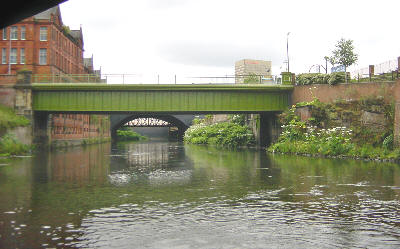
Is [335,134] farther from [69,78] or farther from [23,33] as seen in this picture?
[23,33]

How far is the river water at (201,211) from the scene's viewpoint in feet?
30.9

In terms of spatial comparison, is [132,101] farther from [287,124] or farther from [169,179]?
[169,179]

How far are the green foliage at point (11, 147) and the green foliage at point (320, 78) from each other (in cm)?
2771

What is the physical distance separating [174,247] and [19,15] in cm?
519

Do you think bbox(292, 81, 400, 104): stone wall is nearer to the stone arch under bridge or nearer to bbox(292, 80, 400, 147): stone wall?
bbox(292, 80, 400, 147): stone wall

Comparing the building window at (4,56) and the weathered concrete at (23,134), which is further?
Answer: the building window at (4,56)

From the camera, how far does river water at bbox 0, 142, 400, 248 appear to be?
371 inches

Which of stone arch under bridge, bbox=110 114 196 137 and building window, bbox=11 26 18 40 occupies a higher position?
building window, bbox=11 26 18 40

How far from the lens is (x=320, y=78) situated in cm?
4216

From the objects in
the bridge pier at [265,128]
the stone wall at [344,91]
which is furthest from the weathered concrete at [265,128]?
the stone wall at [344,91]

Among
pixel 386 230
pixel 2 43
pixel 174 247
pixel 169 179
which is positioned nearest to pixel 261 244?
pixel 174 247

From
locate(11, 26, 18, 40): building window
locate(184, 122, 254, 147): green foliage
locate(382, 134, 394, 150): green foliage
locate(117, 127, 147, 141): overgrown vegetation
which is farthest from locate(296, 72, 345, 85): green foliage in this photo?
locate(117, 127, 147, 141): overgrown vegetation

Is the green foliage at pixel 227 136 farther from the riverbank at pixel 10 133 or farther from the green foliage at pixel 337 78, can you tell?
the riverbank at pixel 10 133

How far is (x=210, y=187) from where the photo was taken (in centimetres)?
1797
